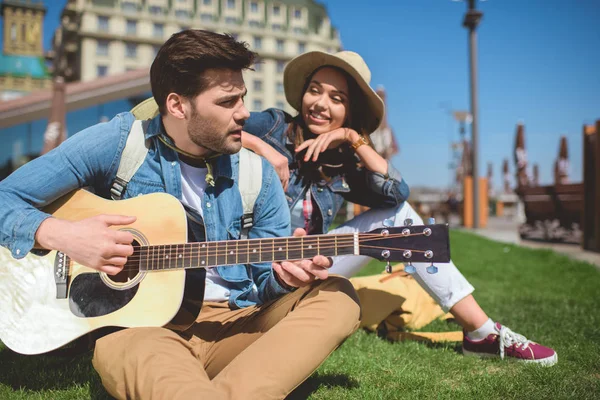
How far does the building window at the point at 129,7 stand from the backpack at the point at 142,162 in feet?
227

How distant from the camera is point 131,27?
65.3 m

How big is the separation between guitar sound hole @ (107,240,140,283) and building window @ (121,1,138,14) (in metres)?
70.0

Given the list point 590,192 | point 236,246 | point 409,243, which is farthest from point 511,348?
point 590,192

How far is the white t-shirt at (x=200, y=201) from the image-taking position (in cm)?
252

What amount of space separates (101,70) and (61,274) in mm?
64304

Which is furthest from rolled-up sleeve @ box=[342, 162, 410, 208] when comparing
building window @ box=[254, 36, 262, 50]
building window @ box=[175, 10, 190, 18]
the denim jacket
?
building window @ box=[254, 36, 262, 50]

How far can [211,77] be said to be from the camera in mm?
2416

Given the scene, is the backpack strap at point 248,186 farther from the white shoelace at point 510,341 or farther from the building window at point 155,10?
the building window at point 155,10

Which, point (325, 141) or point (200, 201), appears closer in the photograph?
point (200, 201)

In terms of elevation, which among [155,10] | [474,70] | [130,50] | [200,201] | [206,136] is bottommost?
[200,201]

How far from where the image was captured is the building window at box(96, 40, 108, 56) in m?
60.3

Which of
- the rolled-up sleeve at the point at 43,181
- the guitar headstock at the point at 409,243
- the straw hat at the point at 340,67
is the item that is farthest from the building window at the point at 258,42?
the guitar headstock at the point at 409,243

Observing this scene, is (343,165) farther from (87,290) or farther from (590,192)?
(590,192)

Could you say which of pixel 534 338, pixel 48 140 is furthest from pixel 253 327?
pixel 48 140
